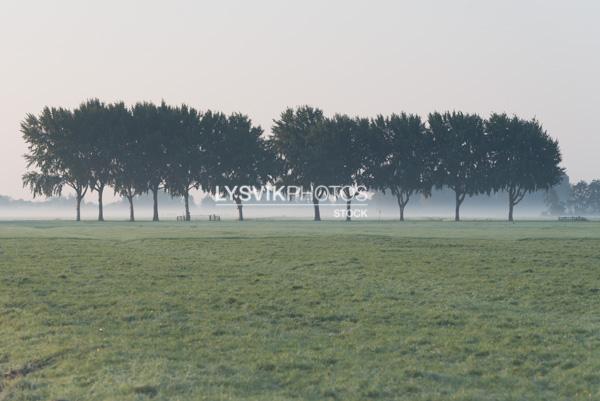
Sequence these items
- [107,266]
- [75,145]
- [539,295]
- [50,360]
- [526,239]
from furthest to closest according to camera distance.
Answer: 1. [75,145]
2. [526,239]
3. [107,266]
4. [539,295]
5. [50,360]

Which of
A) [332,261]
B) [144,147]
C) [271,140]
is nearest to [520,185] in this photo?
[271,140]

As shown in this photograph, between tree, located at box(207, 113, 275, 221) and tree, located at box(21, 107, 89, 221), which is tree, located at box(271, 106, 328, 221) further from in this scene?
tree, located at box(21, 107, 89, 221)

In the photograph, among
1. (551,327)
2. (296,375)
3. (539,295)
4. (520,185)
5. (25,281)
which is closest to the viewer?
(296,375)

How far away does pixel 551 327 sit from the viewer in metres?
19.6

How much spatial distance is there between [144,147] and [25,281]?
276 ft

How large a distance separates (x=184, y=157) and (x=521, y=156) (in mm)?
Answer: 50026

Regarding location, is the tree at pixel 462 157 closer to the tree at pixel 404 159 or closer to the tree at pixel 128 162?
the tree at pixel 404 159

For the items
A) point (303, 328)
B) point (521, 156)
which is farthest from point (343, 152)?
point (303, 328)

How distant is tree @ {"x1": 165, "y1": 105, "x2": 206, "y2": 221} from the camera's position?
113 m

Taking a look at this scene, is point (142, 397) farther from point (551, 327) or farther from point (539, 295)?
point (539, 295)

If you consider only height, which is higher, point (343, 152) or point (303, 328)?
point (343, 152)

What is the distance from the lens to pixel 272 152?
119875mm

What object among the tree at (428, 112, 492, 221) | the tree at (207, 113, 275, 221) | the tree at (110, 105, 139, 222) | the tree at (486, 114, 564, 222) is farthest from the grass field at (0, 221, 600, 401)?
the tree at (486, 114, 564, 222)

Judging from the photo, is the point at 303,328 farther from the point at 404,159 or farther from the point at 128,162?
the point at 404,159
